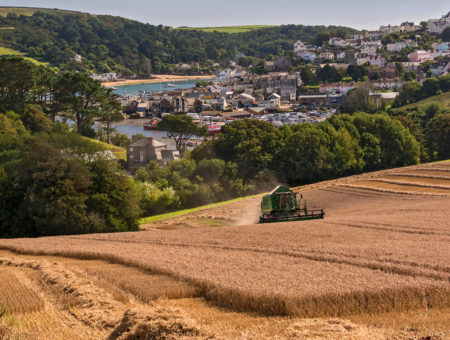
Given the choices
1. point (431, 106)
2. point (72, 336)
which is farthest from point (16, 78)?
point (431, 106)

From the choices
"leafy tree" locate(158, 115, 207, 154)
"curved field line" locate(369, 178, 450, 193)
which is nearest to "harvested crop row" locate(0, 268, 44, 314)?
"curved field line" locate(369, 178, 450, 193)

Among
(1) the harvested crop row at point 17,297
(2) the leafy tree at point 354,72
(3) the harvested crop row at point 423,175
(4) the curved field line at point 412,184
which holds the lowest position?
(4) the curved field line at point 412,184

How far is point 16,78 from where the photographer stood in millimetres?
61375

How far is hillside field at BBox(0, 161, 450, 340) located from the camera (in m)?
10.6

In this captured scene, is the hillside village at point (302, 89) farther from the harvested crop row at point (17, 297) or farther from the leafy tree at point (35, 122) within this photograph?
the harvested crop row at point (17, 297)

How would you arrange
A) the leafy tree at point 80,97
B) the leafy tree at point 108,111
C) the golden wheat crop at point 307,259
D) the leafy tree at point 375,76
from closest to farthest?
1. the golden wheat crop at point 307,259
2. the leafy tree at point 80,97
3. the leafy tree at point 108,111
4. the leafy tree at point 375,76

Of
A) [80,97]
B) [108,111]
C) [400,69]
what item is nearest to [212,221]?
[80,97]

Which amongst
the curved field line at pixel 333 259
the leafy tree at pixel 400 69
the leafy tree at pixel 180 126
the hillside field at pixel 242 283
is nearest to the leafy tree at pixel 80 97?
the leafy tree at pixel 180 126

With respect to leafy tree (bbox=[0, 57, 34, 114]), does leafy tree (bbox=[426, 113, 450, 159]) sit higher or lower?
lower

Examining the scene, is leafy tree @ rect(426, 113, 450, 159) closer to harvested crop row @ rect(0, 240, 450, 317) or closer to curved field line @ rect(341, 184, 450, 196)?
curved field line @ rect(341, 184, 450, 196)

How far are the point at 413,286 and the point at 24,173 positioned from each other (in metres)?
26.1

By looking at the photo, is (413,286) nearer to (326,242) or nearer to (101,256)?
(326,242)

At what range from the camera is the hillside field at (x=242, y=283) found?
10641 millimetres

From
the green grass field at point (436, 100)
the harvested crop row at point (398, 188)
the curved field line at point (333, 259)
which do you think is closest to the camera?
the curved field line at point (333, 259)
